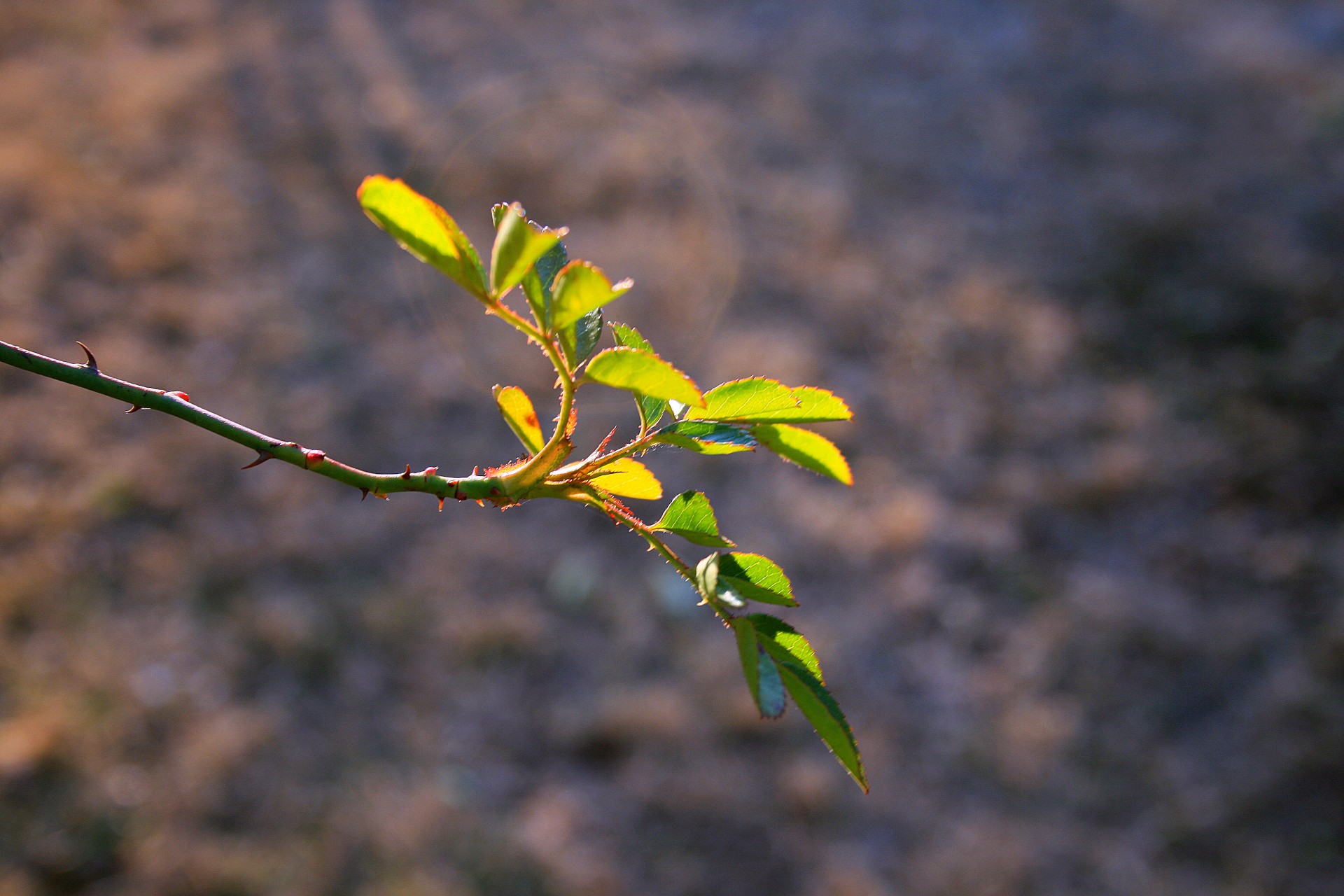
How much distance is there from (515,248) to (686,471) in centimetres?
303

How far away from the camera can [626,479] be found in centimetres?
59

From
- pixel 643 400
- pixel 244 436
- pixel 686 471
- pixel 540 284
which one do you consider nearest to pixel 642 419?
pixel 643 400

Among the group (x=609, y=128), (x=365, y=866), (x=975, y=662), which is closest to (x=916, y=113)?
(x=609, y=128)

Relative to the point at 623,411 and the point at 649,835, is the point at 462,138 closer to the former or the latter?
the point at 623,411

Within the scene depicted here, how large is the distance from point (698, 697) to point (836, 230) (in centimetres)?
241

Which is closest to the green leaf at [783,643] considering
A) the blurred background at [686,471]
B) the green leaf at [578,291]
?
the green leaf at [578,291]

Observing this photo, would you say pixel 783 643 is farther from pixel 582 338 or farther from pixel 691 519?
pixel 582 338

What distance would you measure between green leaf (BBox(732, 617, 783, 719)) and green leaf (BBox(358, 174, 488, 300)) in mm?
242

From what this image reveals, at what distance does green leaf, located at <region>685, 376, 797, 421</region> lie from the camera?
1.82 ft

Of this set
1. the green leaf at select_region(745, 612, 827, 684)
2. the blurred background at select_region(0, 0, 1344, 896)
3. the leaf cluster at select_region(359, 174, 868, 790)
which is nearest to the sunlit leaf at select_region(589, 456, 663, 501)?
the leaf cluster at select_region(359, 174, 868, 790)

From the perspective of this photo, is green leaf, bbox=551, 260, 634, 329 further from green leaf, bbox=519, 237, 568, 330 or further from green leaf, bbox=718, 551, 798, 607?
green leaf, bbox=718, 551, 798, 607

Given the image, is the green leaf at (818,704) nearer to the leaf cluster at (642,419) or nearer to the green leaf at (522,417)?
the leaf cluster at (642,419)

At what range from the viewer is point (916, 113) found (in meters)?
4.98

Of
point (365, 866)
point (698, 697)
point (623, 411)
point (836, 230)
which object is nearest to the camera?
point (365, 866)
